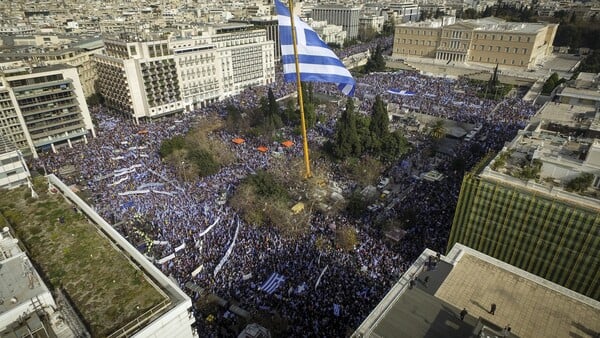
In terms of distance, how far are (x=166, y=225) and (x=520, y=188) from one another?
1100 inches

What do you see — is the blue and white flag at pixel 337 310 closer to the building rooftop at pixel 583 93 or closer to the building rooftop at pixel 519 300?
the building rooftop at pixel 519 300

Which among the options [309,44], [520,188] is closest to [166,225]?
[309,44]

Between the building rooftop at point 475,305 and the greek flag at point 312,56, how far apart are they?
15524 mm

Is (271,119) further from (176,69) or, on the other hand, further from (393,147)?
(176,69)

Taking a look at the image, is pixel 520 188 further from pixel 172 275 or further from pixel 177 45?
pixel 177 45

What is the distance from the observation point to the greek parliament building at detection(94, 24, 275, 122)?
58.8m

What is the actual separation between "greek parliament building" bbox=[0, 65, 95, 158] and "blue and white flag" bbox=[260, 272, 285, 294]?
3994 cm

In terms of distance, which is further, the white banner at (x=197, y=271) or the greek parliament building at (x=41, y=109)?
the greek parliament building at (x=41, y=109)

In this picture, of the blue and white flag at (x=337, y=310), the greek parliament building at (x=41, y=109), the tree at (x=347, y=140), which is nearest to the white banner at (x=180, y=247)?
the blue and white flag at (x=337, y=310)

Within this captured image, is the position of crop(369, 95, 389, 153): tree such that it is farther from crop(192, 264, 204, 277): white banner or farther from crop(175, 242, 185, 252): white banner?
crop(192, 264, 204, 277): white banner

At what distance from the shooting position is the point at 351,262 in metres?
27.5

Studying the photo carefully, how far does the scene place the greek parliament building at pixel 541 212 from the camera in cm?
2222

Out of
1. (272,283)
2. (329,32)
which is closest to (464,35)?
(329,32)

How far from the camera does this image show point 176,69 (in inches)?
2486
